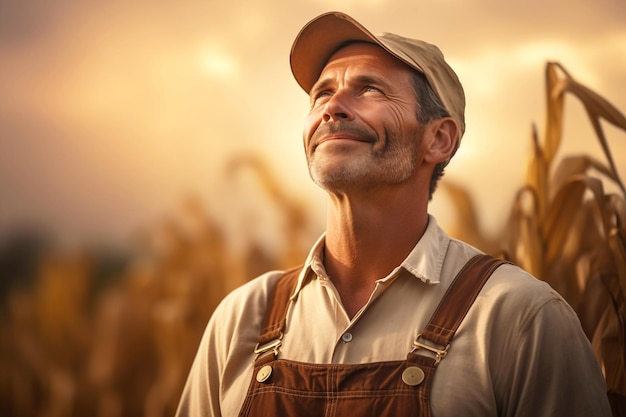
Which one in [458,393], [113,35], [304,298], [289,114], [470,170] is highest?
[113,35]

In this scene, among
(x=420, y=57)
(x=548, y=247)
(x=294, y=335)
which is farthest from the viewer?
(x=548, y=247)

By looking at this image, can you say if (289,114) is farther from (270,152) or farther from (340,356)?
(340,356)

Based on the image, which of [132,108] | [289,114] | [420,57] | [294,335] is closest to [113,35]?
[132,108]

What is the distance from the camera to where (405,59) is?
142 cm

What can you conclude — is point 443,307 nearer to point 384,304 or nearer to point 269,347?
point 384,304

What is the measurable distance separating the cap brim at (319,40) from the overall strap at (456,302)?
46 centimetres

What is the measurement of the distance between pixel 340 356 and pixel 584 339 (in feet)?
1.34

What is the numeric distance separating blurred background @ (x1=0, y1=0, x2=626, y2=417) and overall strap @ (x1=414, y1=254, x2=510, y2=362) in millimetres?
558

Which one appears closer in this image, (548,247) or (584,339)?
(584,339)

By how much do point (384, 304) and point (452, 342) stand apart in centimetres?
15

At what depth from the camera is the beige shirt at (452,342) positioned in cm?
120

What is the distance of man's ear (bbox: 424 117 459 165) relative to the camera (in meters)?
1.48

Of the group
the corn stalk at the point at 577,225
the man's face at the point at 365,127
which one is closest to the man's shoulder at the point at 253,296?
the man's face at the point at 365,127

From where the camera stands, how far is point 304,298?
1.43 meters
